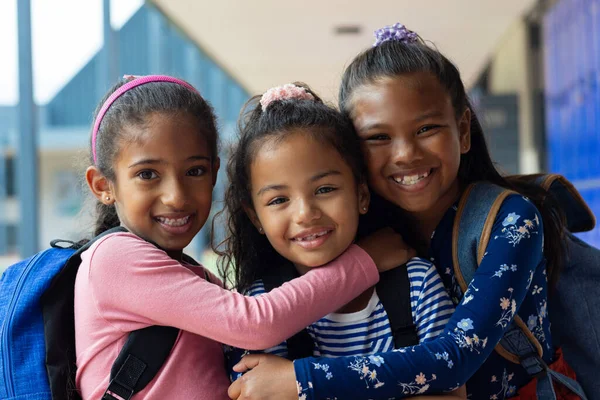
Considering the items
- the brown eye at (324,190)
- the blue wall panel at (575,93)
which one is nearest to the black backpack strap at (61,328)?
the brown eye at (324,190)

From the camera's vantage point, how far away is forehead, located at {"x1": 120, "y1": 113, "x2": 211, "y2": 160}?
4.82 ft

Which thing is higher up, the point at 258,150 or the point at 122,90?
the point at 122,90

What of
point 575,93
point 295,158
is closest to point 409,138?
point 295,158

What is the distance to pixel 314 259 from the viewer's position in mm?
1473

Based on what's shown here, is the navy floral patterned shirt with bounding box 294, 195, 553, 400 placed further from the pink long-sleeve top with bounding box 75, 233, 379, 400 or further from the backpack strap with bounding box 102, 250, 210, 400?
the backpack strap with bounding box 102, 250, 210, 400

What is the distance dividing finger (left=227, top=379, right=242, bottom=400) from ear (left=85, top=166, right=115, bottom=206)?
506 mm

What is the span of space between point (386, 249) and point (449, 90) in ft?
1.41

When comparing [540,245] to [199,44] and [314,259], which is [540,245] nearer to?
[314,259]

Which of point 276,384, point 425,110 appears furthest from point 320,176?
point 276,384

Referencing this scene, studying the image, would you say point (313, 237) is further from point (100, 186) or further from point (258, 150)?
point (100, 186)

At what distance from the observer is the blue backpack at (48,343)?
1.31m

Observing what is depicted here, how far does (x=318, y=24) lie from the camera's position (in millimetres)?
6980

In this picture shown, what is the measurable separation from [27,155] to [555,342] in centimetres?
278

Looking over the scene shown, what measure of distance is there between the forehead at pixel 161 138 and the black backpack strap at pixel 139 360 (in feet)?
1.21
